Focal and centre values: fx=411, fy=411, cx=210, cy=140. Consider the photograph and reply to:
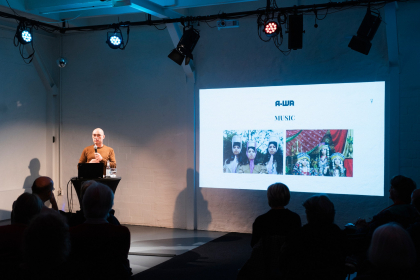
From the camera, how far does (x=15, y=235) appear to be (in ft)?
7.65

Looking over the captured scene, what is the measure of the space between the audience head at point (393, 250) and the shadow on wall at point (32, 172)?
6.79 m

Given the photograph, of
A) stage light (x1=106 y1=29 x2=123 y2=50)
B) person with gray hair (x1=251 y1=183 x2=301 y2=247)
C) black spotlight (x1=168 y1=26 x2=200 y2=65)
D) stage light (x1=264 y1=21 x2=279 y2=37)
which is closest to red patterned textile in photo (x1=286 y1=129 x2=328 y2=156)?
stage light (x1=264 y1=21 x2=279 y2=37)

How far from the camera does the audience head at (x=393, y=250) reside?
1.65 metres

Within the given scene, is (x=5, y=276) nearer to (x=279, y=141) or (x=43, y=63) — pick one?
(x=279, y=141)

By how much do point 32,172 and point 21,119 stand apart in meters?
0.98

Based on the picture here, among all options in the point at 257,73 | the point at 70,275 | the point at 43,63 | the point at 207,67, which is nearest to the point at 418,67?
the point at 257,73

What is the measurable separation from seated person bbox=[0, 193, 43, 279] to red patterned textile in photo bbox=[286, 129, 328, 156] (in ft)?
13.7

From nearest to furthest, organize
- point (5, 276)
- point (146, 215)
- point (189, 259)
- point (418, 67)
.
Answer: point (5, 276), point (189, 259), point (418, 67), point (146, 215)

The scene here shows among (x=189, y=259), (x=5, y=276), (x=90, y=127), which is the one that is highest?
(x=90, y=127)

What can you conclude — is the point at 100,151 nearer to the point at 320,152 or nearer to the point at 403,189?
the point at 320,152

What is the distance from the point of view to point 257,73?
20.4 feet

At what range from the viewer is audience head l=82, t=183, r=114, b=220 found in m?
2.43

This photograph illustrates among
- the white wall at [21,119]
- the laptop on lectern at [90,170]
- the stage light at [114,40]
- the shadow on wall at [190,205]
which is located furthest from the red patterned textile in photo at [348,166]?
the white wall at [21,119]

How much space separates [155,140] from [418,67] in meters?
4.05
